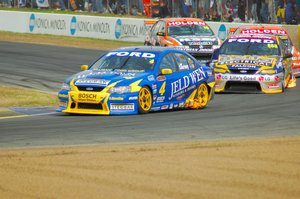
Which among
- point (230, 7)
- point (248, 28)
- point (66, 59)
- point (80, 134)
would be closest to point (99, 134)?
point (80, 134)

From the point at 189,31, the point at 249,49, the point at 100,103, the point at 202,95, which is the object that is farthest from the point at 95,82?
the point at 189,31

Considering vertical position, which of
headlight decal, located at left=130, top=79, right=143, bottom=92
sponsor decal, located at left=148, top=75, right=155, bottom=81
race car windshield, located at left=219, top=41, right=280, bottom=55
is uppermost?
sponsor decal, located at left=148, top=75, right=155, bottom=81

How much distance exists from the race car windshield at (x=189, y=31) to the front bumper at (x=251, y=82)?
7017mm

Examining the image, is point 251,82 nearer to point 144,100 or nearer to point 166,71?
point 166,71

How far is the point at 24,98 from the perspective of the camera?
1983 cm

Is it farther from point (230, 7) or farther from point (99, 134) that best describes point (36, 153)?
point (230, 7)

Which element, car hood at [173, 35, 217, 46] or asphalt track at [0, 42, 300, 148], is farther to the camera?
car hood at [173, 35, 217, 46]

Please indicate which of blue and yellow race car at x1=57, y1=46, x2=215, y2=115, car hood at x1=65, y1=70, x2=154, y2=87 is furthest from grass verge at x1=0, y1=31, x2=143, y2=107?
car hood at x1=65, y1=70, x2=154, y2=87

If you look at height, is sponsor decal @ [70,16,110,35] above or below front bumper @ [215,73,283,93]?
below

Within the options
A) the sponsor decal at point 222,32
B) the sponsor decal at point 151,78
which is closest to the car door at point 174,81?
the sponsor decal at point 151,78

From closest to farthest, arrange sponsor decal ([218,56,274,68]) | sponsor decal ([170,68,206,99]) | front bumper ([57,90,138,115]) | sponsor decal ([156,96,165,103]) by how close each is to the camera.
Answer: front bumper ([57,90,138,115]), sponsor decal ([156,96,165,103]), sponsor decal ([170,68,206,99]), sponsor decal ([218,56,274,68])

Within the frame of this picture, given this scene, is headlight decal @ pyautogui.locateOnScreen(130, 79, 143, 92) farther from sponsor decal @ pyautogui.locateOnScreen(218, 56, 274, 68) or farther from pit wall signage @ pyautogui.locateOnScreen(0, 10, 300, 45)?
pit wall signage @ pyautogui.locateOnScreen(0, 10, 300, 45)

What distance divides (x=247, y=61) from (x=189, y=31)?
721 cm

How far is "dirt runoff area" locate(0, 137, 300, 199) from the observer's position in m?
9.55
